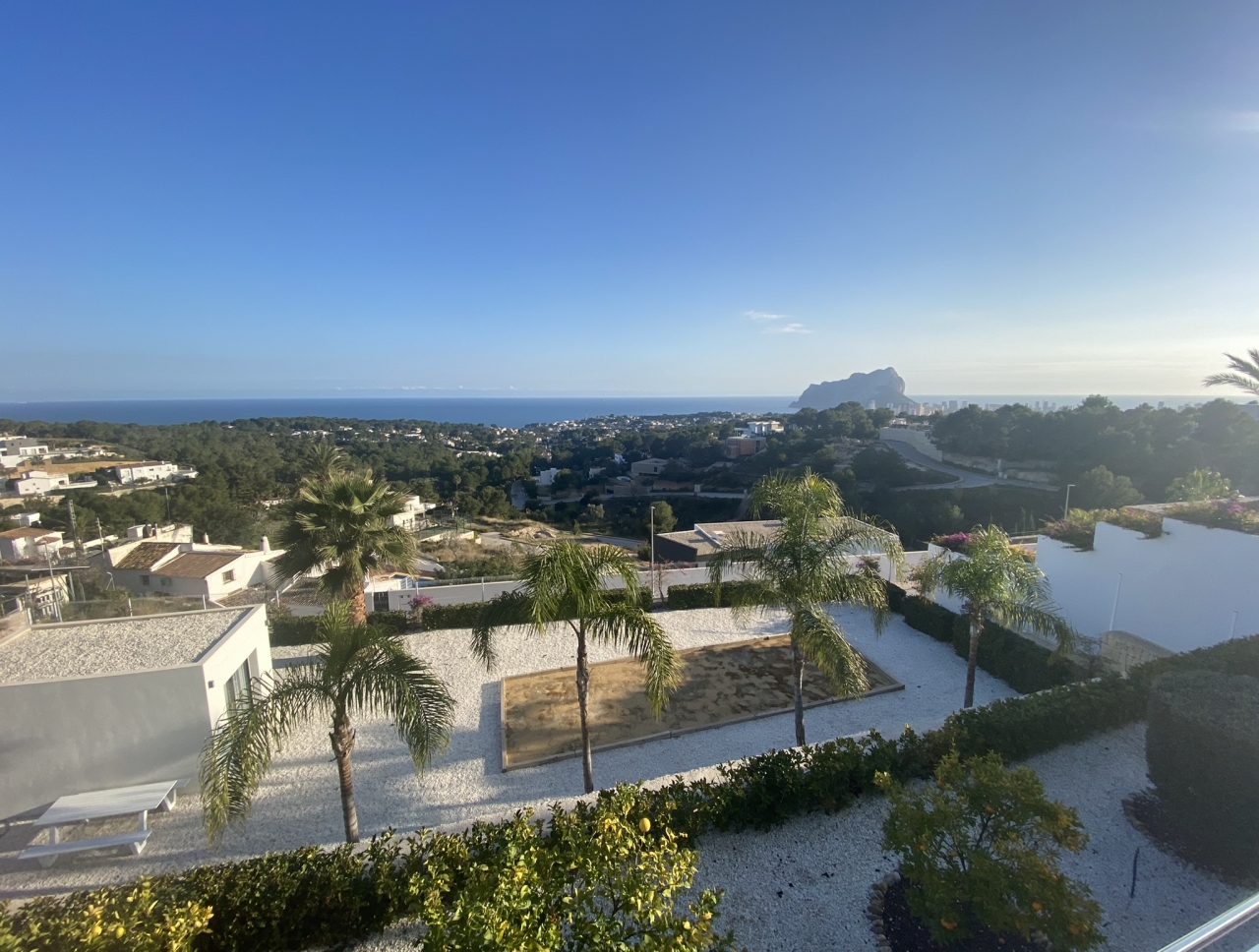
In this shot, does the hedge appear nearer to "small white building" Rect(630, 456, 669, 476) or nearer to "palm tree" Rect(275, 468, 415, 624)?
"palm tree" Rect(275, 468, 415, 624)

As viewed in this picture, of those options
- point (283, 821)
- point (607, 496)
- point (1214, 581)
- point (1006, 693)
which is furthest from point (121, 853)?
point (607, 496)

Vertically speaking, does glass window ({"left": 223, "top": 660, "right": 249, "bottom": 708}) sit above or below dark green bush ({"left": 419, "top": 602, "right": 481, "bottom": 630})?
above

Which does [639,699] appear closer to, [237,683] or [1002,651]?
[237,683]

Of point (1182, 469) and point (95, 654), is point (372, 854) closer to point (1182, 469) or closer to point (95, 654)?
point (95, 654)

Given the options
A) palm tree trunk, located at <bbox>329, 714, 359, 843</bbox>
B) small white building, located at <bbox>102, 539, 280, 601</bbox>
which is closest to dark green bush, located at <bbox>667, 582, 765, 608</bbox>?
palm tree trunk, located at <bbox>329, 714, 359, 843</bbox>

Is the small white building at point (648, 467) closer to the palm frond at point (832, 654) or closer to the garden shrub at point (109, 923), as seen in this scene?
the palm frond at point (832, 654)

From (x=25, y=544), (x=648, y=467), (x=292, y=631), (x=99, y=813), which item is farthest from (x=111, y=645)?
(x=648, y=467)
